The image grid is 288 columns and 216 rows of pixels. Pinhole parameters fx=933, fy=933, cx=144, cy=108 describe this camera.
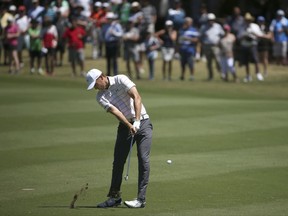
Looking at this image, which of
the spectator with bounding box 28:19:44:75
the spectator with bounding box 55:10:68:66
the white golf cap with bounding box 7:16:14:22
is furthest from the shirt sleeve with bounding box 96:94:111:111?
the spectator with bounding box 55:10:68:66

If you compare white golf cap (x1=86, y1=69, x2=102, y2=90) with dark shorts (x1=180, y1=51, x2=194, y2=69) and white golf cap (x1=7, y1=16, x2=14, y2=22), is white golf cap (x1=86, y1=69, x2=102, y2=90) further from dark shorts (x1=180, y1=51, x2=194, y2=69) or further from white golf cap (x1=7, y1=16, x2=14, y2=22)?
white golf cap (x1=7, y1=16, x2=14, y2=22)

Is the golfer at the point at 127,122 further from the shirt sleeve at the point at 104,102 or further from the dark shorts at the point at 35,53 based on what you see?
the dark shorts at the point at 35,53

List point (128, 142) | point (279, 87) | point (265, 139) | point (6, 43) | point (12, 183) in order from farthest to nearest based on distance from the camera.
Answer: point (6, 43)
point (279, 87)
point (265, 139)
point (12, 183)
point (128, 142)

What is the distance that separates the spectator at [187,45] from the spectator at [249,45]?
164cm

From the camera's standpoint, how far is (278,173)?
1549cm

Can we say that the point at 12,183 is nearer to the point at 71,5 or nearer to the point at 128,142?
the point at 128,142

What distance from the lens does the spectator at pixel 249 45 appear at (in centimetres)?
3166

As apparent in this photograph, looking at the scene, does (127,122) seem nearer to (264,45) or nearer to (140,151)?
(140,151)

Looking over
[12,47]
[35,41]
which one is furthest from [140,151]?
[12,47]

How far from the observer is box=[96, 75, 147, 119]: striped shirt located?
12.3 meters

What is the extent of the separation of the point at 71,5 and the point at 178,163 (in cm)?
2237

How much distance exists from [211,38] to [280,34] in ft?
11.3

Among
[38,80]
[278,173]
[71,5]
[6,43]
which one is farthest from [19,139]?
[71,5]

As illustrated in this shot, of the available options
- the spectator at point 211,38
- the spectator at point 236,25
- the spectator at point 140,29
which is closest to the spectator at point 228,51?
the spectator at point 211,38
